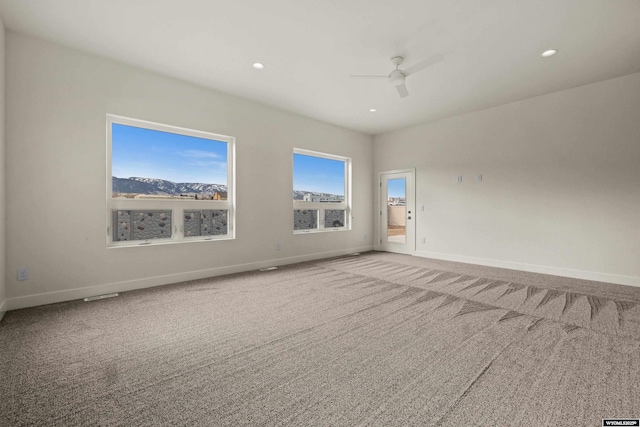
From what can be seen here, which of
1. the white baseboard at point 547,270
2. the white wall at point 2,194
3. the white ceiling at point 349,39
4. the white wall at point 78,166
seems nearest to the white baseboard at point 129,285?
the white wall at point 78,166

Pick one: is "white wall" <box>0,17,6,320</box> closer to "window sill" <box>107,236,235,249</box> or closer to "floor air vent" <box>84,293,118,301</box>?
"floor air vent" <box>84,293,118,301</box>

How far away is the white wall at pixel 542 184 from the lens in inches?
150

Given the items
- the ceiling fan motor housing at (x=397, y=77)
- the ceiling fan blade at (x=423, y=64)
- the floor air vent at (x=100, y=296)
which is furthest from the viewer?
the ceiling fan motor housing at (x=397, y=77)

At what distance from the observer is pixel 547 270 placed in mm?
4391

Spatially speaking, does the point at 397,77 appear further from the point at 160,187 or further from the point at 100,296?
the point at 100,296

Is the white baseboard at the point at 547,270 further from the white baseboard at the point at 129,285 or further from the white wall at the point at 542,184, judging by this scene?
the white baseboard at the point at 129,285

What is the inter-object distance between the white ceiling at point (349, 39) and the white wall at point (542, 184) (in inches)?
21.4

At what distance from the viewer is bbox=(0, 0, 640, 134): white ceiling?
2502mm

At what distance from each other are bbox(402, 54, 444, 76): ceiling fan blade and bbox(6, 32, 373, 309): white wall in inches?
103

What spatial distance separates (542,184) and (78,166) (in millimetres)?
6470

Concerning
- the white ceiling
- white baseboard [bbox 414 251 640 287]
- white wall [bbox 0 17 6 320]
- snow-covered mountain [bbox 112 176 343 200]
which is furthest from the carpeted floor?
the white ceiling

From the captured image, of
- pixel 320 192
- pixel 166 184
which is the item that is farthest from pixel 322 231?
pixel 166 184

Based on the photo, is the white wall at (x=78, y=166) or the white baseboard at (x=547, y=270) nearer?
the white wall at (x=78, y=166)

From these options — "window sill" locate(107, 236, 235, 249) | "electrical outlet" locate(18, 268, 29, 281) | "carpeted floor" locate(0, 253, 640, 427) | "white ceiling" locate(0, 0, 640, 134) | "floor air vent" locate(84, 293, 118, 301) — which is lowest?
"carpeted floor" locate(0, 253, 640, 427)
